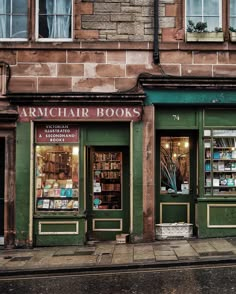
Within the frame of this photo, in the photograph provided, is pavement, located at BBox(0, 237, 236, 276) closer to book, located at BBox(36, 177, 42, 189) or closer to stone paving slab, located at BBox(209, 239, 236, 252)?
stone paving slab, located at BBox(209, 239, 236, 252)

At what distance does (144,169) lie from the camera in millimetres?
11742

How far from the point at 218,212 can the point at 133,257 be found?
311cm

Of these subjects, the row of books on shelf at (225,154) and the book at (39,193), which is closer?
the book at (39,193)

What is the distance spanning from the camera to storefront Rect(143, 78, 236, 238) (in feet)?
38.7

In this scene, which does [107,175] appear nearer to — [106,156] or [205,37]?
[106,156]

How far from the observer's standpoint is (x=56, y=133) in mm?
11883

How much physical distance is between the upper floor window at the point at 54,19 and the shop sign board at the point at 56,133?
7.89 feet

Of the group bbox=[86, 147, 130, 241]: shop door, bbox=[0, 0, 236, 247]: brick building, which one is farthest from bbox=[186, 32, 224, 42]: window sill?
bbox=[86, 147, 130, 241]: shop door

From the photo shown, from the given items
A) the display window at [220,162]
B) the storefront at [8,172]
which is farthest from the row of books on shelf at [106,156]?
the display window at [220,162]

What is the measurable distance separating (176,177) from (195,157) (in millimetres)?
761

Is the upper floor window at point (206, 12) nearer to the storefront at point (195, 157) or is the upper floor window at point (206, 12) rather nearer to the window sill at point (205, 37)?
the window sill at point (205, 37)

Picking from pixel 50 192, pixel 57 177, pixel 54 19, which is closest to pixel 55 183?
pixel 57 177

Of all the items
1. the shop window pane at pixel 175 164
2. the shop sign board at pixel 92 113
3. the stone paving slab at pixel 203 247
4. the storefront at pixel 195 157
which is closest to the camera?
the stone paving slab at pixel 203 247

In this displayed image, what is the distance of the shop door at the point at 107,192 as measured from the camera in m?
12.2
